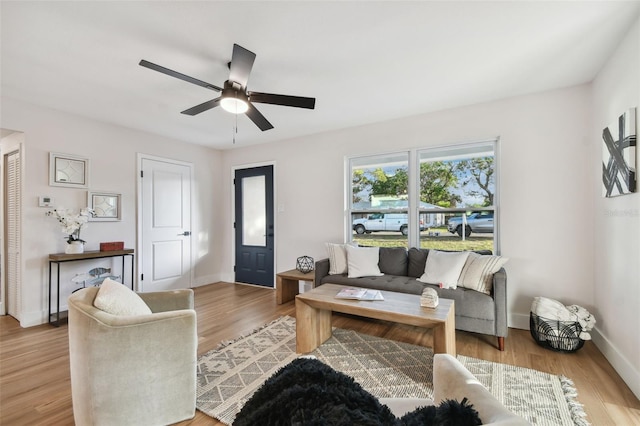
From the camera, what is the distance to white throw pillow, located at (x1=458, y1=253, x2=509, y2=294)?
108 inches

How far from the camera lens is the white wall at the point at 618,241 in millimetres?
1951

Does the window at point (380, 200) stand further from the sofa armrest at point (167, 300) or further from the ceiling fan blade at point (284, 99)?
the sofa armrest at point (167, 300)

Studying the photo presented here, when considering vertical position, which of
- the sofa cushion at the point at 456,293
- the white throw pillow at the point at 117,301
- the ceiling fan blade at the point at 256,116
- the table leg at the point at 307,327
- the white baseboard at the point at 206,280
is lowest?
the white baseboard at the point at 206,280

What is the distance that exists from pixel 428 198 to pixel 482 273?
1.19m

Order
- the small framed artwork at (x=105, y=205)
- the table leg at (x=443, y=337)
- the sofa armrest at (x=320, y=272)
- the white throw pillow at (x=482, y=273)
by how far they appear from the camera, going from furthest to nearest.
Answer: the small framed artwork at (x=105, y=205) < the sofa armrest at (x=320, y=272) < the white throw pillow at (x=482, y=273) < the table leg at (x=443, y=337)

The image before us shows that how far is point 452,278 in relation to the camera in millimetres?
2902

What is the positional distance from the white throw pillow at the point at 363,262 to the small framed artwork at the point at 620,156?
2.19 meters

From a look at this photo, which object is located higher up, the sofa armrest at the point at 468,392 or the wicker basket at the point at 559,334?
the sofa armrest at the point at 468,392

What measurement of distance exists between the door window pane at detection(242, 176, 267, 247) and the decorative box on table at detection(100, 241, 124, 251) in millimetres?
1894

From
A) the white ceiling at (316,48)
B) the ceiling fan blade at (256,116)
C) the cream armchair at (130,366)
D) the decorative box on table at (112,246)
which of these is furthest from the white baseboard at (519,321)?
the decorative box on table at (112,246)

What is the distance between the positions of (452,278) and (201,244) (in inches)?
162

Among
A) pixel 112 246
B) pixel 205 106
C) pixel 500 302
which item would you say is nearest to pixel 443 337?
pixel 500 302

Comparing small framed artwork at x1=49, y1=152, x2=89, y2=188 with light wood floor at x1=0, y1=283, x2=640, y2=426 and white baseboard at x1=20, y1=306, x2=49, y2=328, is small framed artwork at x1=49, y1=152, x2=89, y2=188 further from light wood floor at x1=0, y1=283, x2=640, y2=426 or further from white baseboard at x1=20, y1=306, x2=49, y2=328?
light wood floor at x1=0, y1=283, x2=640, y2=426

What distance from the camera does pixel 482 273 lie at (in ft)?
9.14
